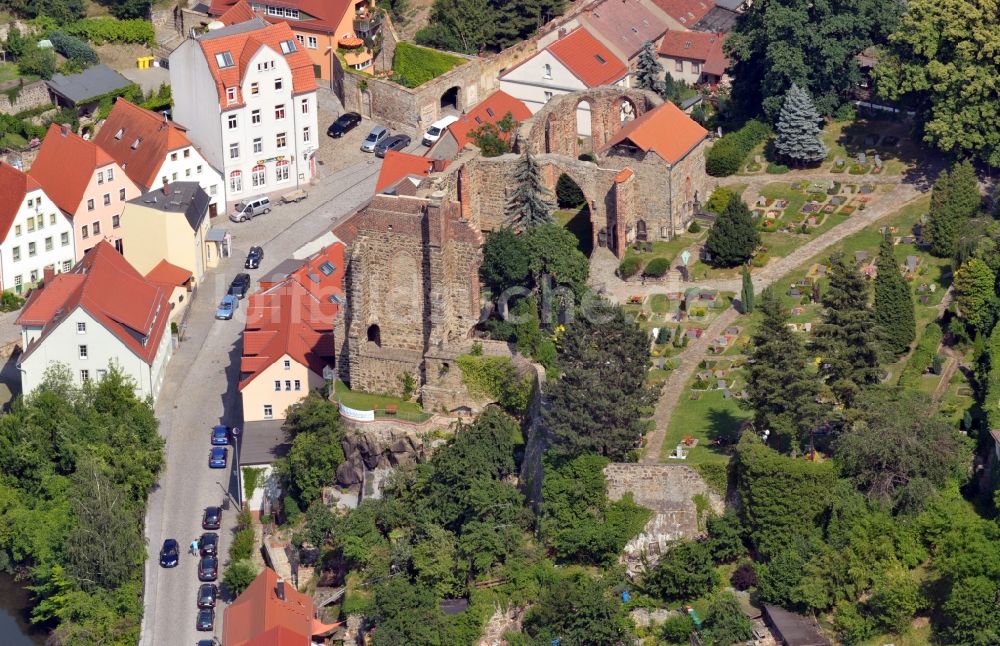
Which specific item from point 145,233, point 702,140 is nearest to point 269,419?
point 145,233

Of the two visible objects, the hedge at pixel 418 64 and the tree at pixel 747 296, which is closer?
the tree at pixel 747 296

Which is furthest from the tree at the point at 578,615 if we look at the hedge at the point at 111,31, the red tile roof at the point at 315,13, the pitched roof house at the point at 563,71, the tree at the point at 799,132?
the hedge at the point at 111,31

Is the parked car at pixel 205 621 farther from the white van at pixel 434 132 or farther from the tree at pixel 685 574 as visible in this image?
the white van at pixel 434 132

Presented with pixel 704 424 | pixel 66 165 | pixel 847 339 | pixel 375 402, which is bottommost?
pixel 375 402

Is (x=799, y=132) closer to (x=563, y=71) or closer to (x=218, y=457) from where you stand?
(x=563, y=71)

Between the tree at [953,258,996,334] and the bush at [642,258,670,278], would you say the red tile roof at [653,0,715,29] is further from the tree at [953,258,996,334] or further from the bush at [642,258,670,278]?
the tree at [953,258,996,334]

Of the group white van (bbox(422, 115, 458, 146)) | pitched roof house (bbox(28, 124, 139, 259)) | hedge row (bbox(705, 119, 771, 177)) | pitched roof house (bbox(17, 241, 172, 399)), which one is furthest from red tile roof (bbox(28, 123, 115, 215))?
hedge row (bbox(705, 119, 771, 177))

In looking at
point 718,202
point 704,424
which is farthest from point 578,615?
point 718,202
